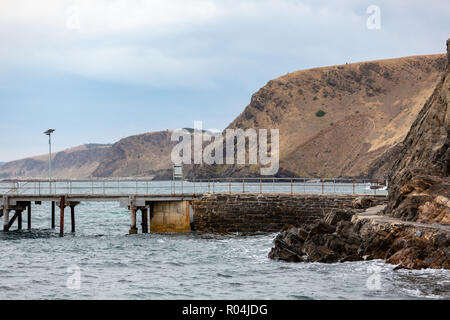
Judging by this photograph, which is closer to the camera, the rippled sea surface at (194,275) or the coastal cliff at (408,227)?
the rippled sea surface at (194,275)

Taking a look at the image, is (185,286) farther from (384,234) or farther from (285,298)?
(384,234)

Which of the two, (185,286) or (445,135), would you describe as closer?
(185,286)

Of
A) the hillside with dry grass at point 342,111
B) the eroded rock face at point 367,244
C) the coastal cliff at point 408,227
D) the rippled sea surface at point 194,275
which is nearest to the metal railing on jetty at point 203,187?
the rippled sea surface at point 194,275

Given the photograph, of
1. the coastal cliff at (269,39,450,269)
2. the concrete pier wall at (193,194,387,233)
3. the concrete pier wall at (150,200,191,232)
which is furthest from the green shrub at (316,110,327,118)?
the coastal cliff at (269,39,450,269)

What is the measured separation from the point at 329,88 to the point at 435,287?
18220 centimetres

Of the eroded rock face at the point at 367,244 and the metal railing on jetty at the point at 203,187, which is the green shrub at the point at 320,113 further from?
the eroded rock face at the point at 367,244

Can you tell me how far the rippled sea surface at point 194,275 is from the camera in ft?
63.8

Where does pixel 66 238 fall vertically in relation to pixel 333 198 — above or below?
below

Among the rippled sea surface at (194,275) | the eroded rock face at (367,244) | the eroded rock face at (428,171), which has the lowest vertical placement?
the rippled sea surface at (194,275)

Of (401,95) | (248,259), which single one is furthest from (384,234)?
(401,95)

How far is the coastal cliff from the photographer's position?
22500mm

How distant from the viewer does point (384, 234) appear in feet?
82.2

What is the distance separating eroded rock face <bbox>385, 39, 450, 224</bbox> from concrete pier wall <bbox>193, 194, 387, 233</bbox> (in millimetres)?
5928

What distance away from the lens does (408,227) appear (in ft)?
79.1
